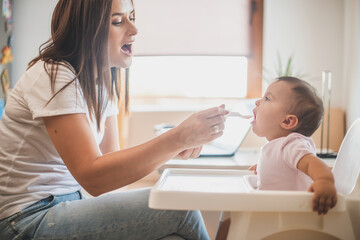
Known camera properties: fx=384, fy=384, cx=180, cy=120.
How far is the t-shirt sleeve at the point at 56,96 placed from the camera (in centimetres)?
94

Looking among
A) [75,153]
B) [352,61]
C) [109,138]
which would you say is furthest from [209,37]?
[75,153]

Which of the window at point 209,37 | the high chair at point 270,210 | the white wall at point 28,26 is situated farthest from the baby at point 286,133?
the white wall at point 28,26

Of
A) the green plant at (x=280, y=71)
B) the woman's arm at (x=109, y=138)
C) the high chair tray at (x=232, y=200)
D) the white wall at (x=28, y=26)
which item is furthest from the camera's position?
the white wall at (x=28, y=26)

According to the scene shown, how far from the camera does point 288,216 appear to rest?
0.81 meters

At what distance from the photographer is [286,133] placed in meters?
1.13

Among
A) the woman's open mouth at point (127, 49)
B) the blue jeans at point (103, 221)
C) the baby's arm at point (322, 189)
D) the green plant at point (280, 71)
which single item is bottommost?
the blue jeans at point (103, 221)

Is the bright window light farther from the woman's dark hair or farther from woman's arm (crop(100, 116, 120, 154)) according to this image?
the woman's dark hair

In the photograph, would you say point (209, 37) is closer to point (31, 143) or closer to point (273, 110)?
point (273, 110)

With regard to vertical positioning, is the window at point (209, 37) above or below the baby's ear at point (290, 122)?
above

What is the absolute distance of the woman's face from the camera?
1185mm

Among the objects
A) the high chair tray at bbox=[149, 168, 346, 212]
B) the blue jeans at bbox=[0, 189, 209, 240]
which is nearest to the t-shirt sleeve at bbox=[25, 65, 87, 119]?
the blue jeans at bbox=[0, 189, 209, 240]

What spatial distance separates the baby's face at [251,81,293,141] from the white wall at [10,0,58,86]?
7.07 feet

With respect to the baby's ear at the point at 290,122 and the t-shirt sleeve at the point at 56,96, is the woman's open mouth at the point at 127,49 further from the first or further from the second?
the baby's ear at the point at 290,122

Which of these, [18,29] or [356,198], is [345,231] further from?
[18,29]
